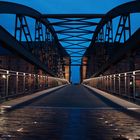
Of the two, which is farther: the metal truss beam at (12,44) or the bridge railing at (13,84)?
the metal truss beam at (12,44)

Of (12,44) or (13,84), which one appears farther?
(12,44)

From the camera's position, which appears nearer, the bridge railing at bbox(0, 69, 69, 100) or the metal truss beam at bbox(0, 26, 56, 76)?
the bridge railing at bbox(0, 69, 69, 100)

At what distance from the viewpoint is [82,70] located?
185 m

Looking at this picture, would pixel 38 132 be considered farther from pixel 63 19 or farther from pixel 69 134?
pixel 63 19

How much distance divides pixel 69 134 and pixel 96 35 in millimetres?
78240

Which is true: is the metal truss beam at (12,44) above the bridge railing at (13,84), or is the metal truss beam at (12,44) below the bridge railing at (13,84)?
above

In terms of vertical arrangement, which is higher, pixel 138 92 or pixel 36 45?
pixel 36 45

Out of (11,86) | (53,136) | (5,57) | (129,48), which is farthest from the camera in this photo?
(5,57)

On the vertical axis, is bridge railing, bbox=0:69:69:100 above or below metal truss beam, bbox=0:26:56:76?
below

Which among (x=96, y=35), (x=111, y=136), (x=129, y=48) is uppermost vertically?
(x=96, y=35)

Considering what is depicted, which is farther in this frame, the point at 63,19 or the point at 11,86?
the point at 63,19

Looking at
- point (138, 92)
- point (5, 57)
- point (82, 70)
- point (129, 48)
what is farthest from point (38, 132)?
point (82, 70)

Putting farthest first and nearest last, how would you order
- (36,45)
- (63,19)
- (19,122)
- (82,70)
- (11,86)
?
(82,70) → (63,19) → (36,45) → (11,86) → (19,122)

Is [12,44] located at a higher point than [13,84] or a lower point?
higher
